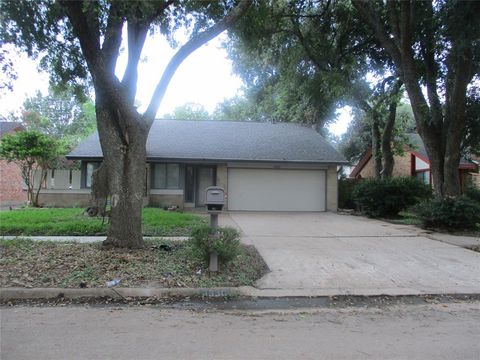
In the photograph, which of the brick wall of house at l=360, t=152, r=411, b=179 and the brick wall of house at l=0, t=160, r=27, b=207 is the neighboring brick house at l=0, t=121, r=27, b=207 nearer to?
the brick wall of house at l=0, t=160, r=27, b=207

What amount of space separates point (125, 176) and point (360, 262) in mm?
5149

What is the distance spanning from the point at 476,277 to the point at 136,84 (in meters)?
7.70

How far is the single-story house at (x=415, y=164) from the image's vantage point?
2655 centimetres

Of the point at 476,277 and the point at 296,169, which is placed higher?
the point at 296,169

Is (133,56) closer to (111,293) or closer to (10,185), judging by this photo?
(111,293)

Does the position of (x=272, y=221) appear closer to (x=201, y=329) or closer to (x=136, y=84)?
(x=136, y=84)

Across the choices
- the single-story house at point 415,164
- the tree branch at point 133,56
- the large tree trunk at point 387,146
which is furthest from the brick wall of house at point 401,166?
the tree branch at point 133,56

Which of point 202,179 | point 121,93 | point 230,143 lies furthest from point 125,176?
point 230,143

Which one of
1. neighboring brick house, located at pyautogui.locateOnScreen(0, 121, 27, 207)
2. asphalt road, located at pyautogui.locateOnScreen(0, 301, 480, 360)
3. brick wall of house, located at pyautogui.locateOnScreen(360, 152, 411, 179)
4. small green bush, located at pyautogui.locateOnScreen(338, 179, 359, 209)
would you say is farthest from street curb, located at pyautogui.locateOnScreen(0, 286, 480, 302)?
brick wall of house, located at pyautogui.locateOnScreen(360, 152, 411, 179)

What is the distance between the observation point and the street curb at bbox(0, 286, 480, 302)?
257 inches

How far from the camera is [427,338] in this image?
503cm

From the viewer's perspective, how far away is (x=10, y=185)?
28.5 m

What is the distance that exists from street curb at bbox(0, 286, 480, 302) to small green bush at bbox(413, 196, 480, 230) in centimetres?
644

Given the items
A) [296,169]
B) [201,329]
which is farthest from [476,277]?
[296,169]
